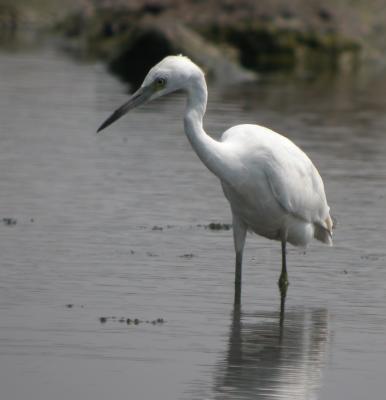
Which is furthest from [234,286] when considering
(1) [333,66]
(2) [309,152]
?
(1) [333,66]

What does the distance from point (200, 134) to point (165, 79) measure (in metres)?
0.45

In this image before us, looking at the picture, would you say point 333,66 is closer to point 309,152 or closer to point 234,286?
point 309,152

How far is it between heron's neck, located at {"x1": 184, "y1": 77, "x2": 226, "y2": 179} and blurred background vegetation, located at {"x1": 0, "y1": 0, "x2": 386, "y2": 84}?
20.4 meters

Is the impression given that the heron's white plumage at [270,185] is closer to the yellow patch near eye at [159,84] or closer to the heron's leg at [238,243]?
the heron's leg at [238,243]

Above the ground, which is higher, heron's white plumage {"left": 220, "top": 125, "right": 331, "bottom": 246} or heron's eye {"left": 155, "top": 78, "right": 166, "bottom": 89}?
heron's eye {"left": 155, "top": 78, "right": 166, "bottom": 89}

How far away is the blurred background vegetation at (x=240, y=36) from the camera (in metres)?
32.3

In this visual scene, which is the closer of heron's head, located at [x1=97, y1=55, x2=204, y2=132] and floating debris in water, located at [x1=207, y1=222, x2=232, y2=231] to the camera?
heron's head, located at [x1=97, y1=55, x2=204, y2=132]

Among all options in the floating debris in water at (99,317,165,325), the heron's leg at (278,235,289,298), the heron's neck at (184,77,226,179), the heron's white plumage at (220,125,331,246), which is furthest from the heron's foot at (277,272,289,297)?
the floating debris in water at (99,317,165,325)

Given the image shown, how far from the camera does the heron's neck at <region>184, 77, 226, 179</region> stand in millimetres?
9891

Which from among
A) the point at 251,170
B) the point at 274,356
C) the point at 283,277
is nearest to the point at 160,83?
the point at 251,170

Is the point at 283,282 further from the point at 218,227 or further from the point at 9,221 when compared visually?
the point at 9,221

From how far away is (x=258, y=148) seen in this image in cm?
1045

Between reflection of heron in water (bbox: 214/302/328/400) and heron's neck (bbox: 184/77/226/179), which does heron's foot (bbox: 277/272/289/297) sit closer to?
reflection of heron in water (bbox: 214/302/328/400)

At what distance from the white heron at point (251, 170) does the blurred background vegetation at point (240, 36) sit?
19.5m
